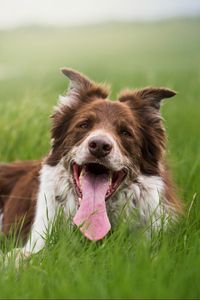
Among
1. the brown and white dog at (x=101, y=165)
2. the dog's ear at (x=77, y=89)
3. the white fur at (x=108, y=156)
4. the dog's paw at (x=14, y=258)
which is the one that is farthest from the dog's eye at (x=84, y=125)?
the dog's paw at (x=14, y=258)

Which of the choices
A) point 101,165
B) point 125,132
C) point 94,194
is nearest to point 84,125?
point 125,132

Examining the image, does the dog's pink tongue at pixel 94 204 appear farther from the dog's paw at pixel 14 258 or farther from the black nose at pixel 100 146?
the dog's paw at pixel 14 258

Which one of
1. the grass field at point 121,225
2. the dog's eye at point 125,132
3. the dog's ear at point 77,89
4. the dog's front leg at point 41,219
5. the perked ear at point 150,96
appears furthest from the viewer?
the dog's ear at point 77,89

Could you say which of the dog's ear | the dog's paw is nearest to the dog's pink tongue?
the dog's paw

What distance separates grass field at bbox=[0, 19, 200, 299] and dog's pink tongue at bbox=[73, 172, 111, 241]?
6.5 inches

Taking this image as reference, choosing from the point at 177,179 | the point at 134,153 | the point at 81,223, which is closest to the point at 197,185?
the point at 177,179

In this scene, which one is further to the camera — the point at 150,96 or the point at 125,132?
the point at 150,96

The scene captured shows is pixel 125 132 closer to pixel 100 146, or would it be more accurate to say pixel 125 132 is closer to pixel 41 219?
pixel 100 146

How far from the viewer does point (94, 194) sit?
5.61m

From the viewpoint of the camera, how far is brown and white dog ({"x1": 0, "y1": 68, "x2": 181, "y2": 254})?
554 centimetres

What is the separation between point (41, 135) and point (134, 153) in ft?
11.4

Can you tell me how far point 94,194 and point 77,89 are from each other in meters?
1.09

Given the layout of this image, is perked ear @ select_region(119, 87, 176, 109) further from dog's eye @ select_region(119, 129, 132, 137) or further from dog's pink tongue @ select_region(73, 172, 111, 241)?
dog's pink tongue @ select_region(73, 172, 111, 241)

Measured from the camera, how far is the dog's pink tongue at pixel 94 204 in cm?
555
